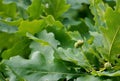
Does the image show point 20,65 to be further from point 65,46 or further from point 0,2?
point 0,2

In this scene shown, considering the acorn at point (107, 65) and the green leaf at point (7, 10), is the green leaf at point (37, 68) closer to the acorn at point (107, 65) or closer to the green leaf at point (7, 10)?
the acorn at point (107, 65)

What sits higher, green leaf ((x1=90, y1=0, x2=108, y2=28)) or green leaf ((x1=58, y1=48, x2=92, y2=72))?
green leaf ((x1=90, y1=0, x2=108, y2=28))

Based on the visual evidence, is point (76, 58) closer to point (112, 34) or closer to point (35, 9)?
point (112, 34)

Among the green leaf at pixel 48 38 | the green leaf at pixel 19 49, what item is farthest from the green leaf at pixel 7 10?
the green leaf at pixel 48 38

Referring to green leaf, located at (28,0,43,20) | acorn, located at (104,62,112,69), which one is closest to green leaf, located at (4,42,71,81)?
acorn, located at (104,62,112,69)

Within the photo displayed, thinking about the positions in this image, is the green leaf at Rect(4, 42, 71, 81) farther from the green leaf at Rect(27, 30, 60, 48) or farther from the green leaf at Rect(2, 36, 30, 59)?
the green leaf at Rect(2, 36, 30, 59)

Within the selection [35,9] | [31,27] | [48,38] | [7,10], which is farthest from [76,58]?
[7,10]
